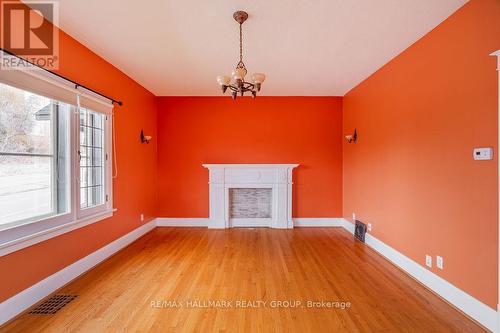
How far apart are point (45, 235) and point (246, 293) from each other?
2.08m

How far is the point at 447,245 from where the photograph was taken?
2396 millimetres

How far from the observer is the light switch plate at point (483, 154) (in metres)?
1.95

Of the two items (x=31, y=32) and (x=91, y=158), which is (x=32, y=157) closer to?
(x=91, y=158)

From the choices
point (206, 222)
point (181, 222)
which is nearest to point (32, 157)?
→ point (181, 222)

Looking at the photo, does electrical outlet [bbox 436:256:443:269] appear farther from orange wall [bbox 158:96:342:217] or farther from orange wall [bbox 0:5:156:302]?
orange wall [bbox 0:5:156:302]

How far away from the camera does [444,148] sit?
2430 millimetres

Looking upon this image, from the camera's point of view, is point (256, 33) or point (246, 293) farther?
point (256, 33)

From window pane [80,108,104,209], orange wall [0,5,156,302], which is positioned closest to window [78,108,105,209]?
window pane [80,108,104,209]

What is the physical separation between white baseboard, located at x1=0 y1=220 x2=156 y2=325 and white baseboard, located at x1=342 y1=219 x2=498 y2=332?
12.9 ft

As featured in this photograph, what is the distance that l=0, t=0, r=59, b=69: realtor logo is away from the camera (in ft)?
6.66

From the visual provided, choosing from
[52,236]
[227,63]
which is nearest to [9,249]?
[52,236]

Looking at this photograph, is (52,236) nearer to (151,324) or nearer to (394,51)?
(151,324)

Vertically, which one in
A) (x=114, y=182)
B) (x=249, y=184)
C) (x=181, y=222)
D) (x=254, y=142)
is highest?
(x=254, y=142)

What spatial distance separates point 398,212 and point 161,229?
13.9ft
